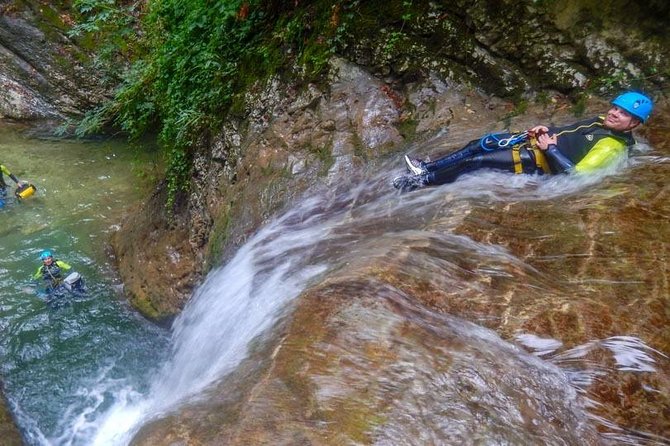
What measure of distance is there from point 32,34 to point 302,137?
29.6 feet

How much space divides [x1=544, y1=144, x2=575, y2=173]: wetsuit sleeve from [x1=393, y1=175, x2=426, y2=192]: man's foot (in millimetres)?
1050

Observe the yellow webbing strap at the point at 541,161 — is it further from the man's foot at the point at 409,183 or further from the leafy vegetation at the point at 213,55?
the leafy vegetation at the point at 213,55

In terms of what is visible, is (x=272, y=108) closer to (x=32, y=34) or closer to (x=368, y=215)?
(x=368, y=215)

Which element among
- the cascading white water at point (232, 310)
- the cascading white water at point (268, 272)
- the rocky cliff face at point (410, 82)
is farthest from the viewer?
the rocky cliff face at point (410, 82)

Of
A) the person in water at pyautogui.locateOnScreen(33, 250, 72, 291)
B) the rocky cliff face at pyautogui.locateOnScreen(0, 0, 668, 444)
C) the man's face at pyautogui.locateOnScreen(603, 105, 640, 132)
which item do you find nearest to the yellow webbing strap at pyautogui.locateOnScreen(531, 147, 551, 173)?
the man's face at pyautogui.locateOnScreen(603, 105, 640, 132)

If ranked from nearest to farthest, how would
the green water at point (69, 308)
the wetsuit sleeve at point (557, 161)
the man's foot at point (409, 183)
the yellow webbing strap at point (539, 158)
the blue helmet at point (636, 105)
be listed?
1. the blue helmet at point (636, 105)
2. the wetsuit sleeve at point (557, 161)
3. the yellow webbing strap at point (539, 158)
4. the man's foot at point (409, 183)
5. the green water at point (69, 308)

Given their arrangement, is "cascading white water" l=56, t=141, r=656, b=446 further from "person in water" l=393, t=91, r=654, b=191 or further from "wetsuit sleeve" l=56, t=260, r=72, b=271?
"wetsuit sleeve" l=56, t=260, r=72, b=271

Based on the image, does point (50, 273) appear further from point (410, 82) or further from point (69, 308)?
point (410, 82)

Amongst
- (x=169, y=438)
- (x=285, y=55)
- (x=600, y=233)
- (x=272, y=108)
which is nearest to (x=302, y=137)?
(x=272, y=108)

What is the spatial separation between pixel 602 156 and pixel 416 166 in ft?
4.88

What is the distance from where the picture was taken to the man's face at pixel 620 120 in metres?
4.16

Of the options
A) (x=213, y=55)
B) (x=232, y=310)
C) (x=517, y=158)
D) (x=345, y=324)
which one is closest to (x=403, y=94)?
(x=517, y=158)

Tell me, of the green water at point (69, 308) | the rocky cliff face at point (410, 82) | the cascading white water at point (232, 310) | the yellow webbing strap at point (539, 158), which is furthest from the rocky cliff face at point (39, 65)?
the yellow webbing strap at point (539, 158)

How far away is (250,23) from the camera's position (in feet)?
21.6
